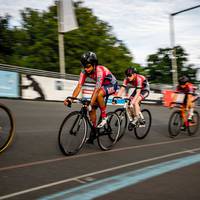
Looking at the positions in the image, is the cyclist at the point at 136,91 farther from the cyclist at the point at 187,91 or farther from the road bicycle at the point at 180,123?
the cyclist at the point at 187,91

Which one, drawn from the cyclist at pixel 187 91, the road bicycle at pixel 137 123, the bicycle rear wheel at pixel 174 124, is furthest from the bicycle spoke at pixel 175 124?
the road bicycle at pixel 137 123

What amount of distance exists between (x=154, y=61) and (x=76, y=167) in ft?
212

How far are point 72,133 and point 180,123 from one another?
4.58m

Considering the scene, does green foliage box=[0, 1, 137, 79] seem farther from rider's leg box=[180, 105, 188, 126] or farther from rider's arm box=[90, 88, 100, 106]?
rider's arm box=[90, 88, 100, 106]

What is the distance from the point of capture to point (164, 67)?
212 ft

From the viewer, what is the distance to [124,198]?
387 centimetres

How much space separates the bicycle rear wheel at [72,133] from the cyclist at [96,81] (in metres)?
0.29

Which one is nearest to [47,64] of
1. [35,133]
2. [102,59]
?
[102,59]

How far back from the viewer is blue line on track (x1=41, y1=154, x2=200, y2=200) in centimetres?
390

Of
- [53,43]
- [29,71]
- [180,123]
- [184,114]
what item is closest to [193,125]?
[184,114]

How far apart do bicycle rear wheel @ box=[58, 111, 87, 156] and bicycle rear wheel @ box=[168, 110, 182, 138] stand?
3.89 metres

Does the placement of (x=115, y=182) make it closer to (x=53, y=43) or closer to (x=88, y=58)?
(x=88, y=58)

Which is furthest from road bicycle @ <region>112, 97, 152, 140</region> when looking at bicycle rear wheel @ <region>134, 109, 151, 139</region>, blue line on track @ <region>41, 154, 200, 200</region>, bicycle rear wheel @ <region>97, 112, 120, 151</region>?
blue line on track @ <region>41, 154, 200, 200</region>

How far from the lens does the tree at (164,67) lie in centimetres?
6469
